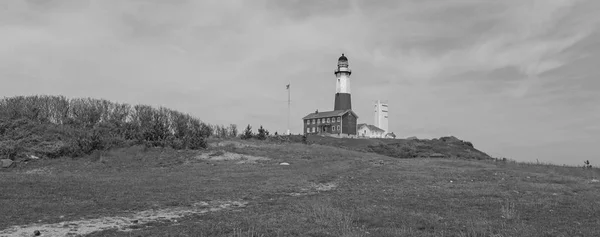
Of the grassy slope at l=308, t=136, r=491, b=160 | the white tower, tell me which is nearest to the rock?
the grassy slope at l=308, t=136, r=491, b=160

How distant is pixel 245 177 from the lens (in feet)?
79.6

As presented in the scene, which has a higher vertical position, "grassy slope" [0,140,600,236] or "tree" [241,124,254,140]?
"tree" [241,124,254,140]

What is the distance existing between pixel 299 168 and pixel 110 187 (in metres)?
14.0

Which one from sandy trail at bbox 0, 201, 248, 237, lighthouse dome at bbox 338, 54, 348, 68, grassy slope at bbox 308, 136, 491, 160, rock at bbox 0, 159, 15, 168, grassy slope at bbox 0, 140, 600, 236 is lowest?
sandy trail at bbox 0, 201, 248, 237

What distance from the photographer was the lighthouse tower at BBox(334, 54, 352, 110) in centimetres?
9325

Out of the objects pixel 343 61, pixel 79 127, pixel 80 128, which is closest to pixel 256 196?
pixel 80 128

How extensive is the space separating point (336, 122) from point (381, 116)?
2078 centimetres

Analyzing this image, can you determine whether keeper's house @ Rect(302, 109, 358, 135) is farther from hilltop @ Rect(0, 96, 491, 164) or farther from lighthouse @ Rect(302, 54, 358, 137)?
hilltop @ Rect(0, 96, 491, 164)

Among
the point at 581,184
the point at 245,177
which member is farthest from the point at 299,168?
the point at 581,184

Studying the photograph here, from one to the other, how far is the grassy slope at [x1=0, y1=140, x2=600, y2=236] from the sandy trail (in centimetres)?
66

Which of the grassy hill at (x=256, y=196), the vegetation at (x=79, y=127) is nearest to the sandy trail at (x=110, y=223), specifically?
the grassy hill at (x=256, y=196)

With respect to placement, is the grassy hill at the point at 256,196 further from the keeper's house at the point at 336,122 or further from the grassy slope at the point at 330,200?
the keeper's house at the point at 336,122

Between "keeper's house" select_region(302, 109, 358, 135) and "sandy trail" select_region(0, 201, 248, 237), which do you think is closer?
"sandy trail" select_region(0, 201, 248, 237)

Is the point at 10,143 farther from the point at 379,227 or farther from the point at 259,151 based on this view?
the point at 379,227
